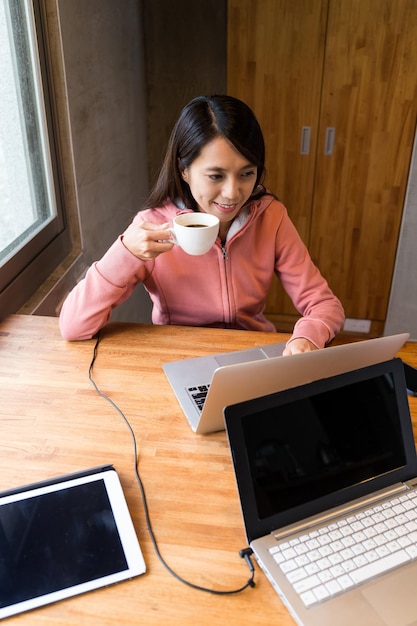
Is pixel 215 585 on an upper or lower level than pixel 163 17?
lower

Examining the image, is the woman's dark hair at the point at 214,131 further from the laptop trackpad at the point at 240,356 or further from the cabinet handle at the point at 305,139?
the cabinet handle at the point at 305,139

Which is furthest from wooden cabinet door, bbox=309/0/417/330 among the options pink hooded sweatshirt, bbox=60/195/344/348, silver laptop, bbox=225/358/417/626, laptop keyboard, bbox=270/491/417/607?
laptop keyboard, bbox=270/491/417/607

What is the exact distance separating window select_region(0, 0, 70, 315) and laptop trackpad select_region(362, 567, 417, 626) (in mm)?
1168

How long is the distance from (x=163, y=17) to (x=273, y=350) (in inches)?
93.4

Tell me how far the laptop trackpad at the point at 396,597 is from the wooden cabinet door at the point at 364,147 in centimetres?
224

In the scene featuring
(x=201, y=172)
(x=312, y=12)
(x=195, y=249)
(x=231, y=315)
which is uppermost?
(x=312, y=12)

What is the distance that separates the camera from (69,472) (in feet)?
3.08

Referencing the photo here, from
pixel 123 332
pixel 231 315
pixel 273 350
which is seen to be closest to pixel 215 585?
pixel 273 350

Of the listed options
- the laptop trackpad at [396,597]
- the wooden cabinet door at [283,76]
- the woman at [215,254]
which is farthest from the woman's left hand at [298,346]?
the wooden cabinet door at [283,76]

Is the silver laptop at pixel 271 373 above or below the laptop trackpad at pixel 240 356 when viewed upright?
above

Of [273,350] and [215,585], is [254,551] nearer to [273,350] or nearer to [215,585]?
[215,585]

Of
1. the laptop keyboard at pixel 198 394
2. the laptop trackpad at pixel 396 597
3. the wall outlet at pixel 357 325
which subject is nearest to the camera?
the laptop trackpad at pixel 396 597

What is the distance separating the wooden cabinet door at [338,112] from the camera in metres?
2.41

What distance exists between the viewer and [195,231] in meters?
1.15
